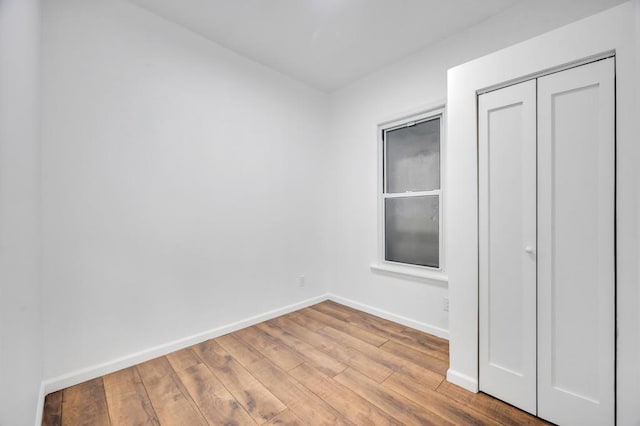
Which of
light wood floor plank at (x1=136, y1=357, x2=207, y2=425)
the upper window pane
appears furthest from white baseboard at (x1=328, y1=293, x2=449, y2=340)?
light wood floor plank at (x1=136, y1=357, x2=207, y2=425)

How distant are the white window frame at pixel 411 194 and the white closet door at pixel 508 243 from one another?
0.80 metres

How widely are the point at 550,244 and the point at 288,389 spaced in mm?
1770

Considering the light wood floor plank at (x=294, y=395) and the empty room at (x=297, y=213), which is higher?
the empty room at (x=297, y=213)

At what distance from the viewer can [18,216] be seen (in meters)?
1.17

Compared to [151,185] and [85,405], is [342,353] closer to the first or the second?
[85,405]

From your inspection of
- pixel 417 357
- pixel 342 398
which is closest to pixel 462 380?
pixel 417 357

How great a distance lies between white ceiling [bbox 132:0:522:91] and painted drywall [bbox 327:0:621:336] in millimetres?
150

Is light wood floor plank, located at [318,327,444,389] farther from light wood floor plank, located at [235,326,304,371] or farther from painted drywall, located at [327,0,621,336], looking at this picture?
painted drywall, located at [327,0,621,336]

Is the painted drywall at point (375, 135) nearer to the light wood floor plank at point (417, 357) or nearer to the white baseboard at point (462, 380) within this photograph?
the light wood floor plank at point (417, 357)

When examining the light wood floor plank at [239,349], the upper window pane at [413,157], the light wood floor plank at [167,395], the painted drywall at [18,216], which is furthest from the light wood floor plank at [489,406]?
the painted drywall at [18,216]

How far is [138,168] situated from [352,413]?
2.21 meters

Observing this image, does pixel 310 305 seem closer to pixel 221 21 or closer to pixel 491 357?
pixel 491 357

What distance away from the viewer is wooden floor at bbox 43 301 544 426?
1484 mm

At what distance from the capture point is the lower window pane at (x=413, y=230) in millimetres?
2609
